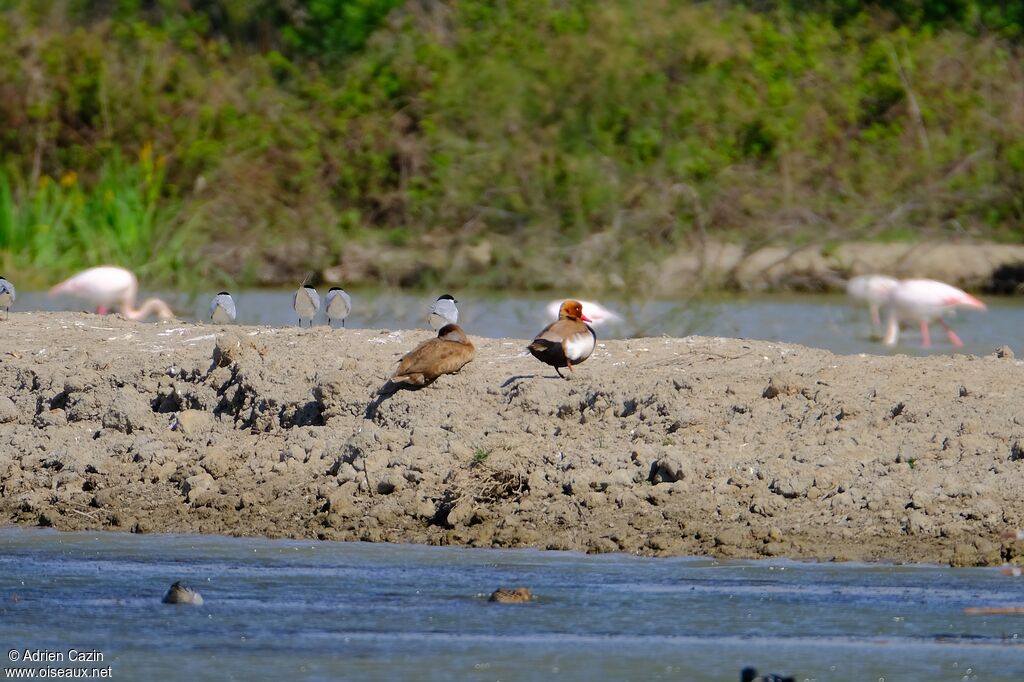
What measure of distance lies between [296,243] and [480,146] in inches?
94.8

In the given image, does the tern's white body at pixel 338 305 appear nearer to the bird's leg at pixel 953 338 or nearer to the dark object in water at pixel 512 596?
the dark object in water at pixel 512 596

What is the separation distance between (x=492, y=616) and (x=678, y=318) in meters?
7.81

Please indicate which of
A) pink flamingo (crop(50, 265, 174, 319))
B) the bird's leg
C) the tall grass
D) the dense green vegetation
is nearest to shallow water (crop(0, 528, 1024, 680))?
pink flamingo (crop(50, 265, 174, 319))

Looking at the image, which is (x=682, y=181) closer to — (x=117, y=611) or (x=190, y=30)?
(x=190, y=30)

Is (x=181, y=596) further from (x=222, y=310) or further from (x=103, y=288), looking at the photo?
(x=103, y=288)

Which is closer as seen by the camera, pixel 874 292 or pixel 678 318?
pixel 678 318

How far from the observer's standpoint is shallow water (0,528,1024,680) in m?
6.10

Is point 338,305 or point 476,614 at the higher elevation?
point 338,305

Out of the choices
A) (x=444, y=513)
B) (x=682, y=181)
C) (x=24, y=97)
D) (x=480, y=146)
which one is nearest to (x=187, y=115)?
(x=24, y=97)

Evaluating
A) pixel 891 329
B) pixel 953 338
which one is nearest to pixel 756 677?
pixel 953 338

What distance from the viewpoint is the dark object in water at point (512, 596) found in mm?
6883

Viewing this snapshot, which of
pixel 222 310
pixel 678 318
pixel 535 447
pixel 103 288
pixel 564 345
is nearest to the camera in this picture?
pixel 535 447

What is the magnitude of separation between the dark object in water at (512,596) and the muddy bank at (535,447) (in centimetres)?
98

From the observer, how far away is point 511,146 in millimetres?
21859
